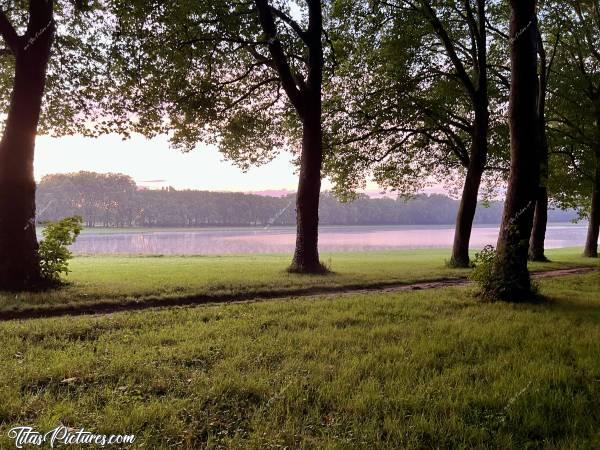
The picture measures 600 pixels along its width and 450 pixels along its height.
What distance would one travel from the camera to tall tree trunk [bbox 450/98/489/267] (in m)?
19.3

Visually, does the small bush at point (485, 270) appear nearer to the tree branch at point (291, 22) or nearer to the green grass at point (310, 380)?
the green grass at point (310, 380)

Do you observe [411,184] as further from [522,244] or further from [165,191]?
[165,191]

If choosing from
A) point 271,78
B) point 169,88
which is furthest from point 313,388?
point 271,78

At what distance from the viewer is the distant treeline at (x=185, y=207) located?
101m

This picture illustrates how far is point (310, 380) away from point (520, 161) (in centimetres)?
800

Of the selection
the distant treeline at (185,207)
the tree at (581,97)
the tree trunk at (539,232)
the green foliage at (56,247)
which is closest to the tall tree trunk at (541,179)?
the tree trunk at (539,232)

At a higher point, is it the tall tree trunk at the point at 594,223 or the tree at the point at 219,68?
the tree at the point at 219,68

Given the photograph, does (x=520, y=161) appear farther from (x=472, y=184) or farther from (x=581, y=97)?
(x=581, y=97)

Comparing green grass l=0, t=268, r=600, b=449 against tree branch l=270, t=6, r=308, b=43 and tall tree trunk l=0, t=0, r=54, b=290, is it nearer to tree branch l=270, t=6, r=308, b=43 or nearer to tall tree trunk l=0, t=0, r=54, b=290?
tall tree trunk l=0, t=0, r=54, b=290

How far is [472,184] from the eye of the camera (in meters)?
19.8

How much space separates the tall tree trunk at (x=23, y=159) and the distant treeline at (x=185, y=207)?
215ft

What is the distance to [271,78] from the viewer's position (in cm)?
1789

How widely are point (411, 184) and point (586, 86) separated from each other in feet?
37.7

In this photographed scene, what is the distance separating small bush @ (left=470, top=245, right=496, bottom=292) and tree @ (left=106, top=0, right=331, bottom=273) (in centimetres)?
657
